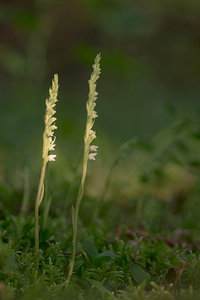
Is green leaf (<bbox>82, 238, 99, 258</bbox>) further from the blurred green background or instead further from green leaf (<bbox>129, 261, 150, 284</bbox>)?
the blurred green background

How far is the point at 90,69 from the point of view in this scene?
340 inches

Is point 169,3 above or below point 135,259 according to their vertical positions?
above

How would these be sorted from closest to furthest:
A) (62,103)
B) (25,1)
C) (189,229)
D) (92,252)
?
1. (92,252)
2. (189,229)
3. (62,103)
4. (25,1)

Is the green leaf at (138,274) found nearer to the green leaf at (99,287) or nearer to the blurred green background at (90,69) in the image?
the green leaf at (99,287)

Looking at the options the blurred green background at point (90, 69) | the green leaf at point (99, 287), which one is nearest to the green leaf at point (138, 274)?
the green leaf at point (99, 287)

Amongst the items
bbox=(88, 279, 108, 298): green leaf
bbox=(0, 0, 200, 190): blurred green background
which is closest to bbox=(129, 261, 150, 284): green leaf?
bbox=(88, 279, 108, 298): green leaf

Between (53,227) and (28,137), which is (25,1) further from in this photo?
(53,227)

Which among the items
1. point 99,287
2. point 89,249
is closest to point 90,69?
point 89,249

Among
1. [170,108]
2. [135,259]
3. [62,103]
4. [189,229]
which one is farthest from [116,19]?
[135,259]

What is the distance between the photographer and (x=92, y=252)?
115 cm

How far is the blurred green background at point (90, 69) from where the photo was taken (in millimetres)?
3301

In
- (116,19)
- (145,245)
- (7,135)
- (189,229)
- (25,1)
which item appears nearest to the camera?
(145,245)

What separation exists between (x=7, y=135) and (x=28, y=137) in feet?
0.61

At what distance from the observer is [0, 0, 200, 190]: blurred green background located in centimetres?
330
